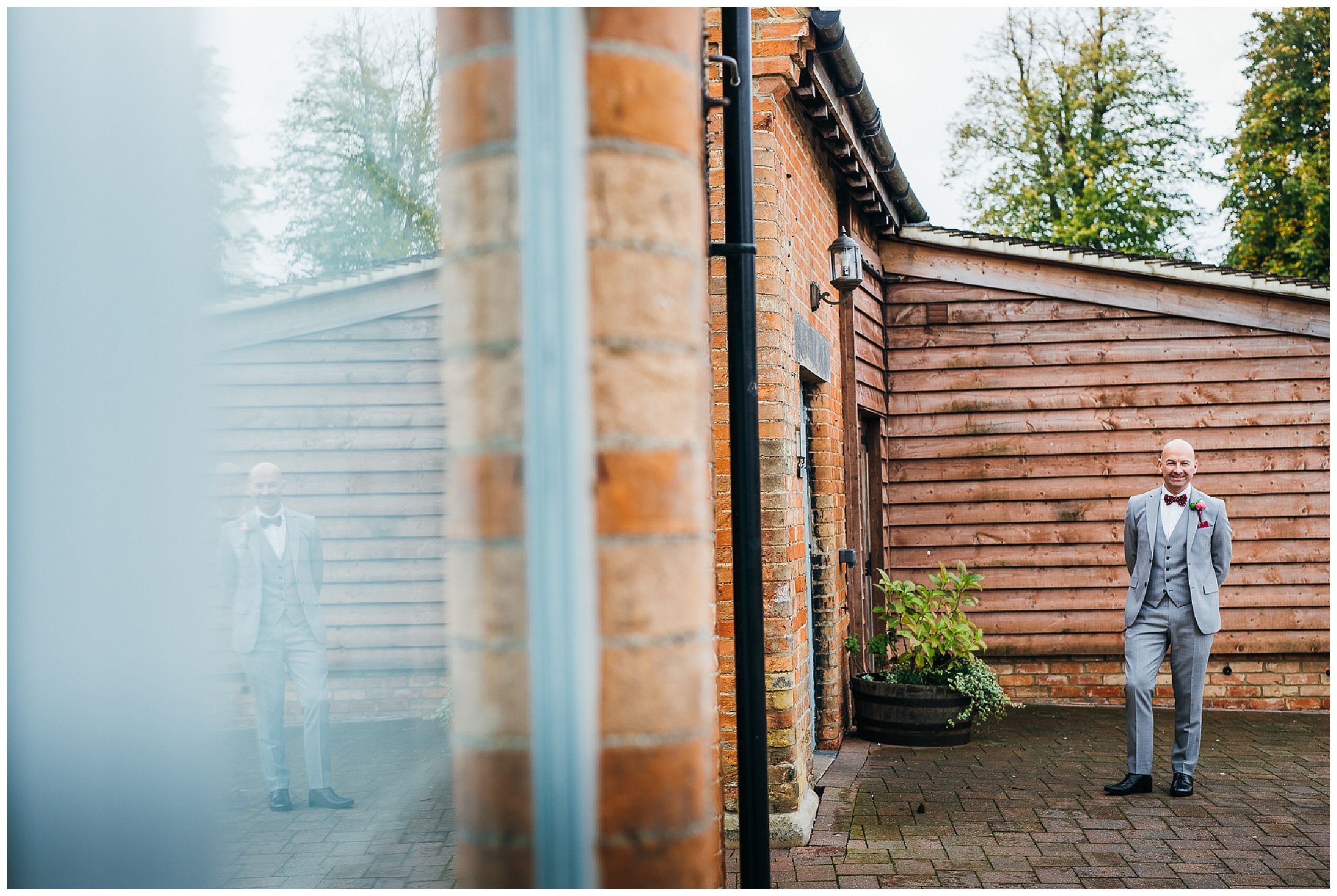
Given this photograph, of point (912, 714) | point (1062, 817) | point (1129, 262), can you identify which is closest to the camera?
point (1062, 817)

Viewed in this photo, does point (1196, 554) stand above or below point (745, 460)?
below

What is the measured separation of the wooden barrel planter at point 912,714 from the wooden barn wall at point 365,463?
535 cm

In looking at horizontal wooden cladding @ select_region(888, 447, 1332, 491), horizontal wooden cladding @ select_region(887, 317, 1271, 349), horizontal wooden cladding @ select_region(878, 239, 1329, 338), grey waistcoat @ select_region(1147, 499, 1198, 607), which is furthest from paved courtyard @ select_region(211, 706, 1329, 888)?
horizontal wooden cladding @ select_region(878, 239, 1329, 338)

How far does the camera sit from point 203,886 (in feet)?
3.89

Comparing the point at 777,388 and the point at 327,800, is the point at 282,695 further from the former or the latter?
the point at 777,388

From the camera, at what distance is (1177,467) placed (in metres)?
5.29

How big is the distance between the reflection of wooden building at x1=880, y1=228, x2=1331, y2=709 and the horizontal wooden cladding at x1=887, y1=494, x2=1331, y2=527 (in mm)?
13

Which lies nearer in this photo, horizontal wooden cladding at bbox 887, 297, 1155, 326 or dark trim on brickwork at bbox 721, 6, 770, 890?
dark trim on brickwork at bbox 721, 6, 770, 890

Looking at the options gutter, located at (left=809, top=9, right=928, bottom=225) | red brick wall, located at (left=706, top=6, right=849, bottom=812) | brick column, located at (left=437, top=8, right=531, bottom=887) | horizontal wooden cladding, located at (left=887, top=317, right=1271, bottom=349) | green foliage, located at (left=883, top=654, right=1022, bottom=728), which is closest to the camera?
brick column, located at (left=437, top=8, right=531, bottom=887)

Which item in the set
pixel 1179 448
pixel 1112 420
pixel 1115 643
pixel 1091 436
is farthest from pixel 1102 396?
pixel 1179 448

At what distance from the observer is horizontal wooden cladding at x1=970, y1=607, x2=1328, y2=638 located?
290 inches

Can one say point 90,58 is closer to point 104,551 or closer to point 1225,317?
point 104,551

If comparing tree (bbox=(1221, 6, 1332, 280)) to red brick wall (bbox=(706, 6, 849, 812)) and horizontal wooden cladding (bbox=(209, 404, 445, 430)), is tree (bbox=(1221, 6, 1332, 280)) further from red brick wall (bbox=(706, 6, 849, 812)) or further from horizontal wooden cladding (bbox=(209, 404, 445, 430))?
horizontal wooden cladding (bbox=(209, 404, 445, 430))

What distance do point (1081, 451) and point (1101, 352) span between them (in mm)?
716
